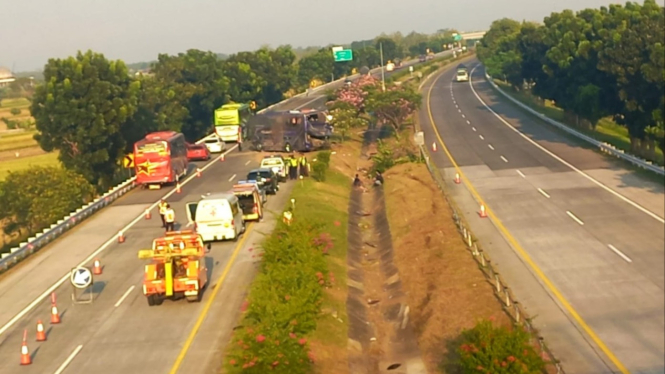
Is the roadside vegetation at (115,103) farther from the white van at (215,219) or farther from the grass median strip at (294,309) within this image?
the grass median strip at (294,309)

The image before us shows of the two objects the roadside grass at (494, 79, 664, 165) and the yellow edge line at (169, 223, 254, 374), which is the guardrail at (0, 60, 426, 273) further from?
the roadside grass at (494, 79, 664, 165)

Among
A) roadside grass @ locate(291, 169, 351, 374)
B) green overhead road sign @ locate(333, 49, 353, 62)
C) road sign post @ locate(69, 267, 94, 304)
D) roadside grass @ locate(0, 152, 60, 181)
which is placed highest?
Answer: green overhead road sign @ locate(333, 49, 353, 62)

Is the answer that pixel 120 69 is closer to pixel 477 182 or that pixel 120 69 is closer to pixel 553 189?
pixel 477 182

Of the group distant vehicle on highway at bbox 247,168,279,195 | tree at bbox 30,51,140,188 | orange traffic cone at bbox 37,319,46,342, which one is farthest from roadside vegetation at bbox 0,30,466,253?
orange traffic cone at bbox 37,319,46,342

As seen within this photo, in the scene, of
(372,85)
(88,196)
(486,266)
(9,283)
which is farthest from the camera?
(372,85)

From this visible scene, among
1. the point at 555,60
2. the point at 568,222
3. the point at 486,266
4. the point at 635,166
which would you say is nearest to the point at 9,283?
the point at 486,266
